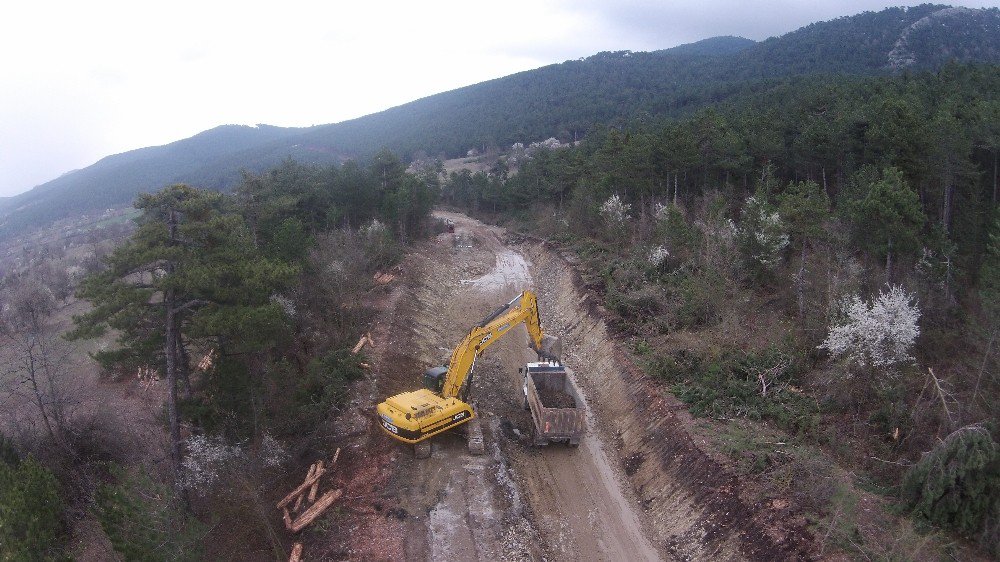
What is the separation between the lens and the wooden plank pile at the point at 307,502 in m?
15.7

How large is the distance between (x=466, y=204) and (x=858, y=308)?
72.1 metres

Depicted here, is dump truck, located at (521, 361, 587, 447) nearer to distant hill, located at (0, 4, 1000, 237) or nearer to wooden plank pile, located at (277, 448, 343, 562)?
wooden plank pile, located at (277, 448, 343, 562)

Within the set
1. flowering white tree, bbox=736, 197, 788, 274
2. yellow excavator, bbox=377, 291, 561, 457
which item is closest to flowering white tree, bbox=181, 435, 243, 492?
yellow excavator, bbox=377, 291, 561, 457

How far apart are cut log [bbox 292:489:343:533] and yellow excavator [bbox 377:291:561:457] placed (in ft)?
8.93

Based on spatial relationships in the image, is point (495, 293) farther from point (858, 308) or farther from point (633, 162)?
point (858, 308)

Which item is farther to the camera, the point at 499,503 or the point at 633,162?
the point at 633,162

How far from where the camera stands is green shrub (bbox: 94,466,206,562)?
35.8ft

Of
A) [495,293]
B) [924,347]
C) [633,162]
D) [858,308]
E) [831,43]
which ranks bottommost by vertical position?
[495,293]

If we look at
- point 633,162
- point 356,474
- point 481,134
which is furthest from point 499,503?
point 481,134

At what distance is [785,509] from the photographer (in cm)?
1355

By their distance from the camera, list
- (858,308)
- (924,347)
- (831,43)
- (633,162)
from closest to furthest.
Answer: (858,308), (924,347), (633,162), (831,43)

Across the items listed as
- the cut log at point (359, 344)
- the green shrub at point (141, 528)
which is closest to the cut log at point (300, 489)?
the green shrub at point (141, 528)

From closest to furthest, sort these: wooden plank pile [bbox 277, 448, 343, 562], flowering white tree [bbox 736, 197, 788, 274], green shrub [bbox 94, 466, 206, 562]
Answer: green shrub [bbox 94, 466, 206, 562]
wooden plank pile [bbox 277, 448, 343, 562]
flowering white tree [bbox 736, 197, 788, 274]

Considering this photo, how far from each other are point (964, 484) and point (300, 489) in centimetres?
1700
